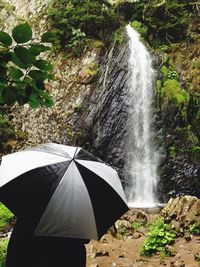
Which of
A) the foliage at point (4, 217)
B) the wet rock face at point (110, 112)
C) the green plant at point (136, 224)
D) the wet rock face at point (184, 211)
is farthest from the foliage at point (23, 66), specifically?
the wet rock face at point (110, 112)

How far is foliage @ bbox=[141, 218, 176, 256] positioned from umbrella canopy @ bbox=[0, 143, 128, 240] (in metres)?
4.33

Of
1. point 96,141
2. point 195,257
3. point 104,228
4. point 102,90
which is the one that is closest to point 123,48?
point 102,90

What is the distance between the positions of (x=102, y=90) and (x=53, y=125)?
2.22 m

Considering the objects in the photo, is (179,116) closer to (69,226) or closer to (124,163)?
(124,163)

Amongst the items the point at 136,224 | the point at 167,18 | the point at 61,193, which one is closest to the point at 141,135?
the point at 136,224

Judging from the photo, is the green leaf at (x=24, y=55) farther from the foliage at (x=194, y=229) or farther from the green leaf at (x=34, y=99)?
the foliage at (x=194, y=229)

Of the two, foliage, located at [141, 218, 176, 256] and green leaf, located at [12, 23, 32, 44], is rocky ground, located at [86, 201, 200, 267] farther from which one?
green leaf, located at [12, 23, 32, 44]

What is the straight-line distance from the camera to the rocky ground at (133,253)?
5.80 m

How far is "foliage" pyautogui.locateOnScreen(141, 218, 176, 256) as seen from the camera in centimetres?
636

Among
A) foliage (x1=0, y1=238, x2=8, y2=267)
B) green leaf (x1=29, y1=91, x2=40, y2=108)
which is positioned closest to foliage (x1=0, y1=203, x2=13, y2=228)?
foliage (x1=0, y1=238, x2=8, y2=267)

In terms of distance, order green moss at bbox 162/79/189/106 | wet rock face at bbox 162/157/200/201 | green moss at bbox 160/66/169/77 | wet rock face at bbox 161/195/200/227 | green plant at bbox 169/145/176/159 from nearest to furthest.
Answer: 1. wet rock face at bbox 161/195/200/227
2. wet rock face at bbox 162/157/200/201
3. green plant at bbox 169/145/176/159
4. green moss at bbox 162/79/189/106
5. green moss at bbox 160/66/169/77

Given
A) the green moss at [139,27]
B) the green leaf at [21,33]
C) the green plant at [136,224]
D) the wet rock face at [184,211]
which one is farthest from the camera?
the green moss at [139,27]

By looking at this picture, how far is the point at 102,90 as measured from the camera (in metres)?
12.1

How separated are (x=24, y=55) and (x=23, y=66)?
0.05 metres
